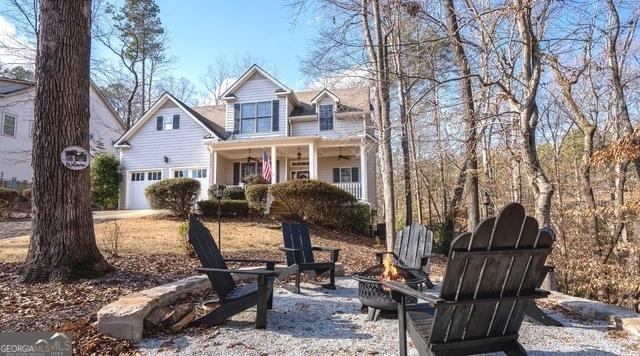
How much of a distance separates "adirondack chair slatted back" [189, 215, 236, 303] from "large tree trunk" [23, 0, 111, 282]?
1.88 metres

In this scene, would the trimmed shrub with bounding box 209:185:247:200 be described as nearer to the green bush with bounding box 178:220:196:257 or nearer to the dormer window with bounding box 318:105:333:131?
the dormer window with bounding box 318:105:333:131

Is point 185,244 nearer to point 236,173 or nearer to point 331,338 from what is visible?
point 331,338

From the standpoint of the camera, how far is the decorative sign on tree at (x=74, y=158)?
15.0 feet

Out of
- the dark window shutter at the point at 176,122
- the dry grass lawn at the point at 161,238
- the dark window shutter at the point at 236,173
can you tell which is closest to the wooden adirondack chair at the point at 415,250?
the dry grass lawn at the point at 161,238

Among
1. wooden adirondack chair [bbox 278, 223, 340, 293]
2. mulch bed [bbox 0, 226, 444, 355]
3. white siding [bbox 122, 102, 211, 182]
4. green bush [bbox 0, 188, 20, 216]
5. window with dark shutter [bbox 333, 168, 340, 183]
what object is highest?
white siding [bbox 122, 102, 211, 182]

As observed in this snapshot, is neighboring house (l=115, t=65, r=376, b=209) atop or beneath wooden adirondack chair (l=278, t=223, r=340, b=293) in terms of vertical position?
atop

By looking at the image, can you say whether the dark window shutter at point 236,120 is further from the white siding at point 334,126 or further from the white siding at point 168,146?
the white siding at point 334,126

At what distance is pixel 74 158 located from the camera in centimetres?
462

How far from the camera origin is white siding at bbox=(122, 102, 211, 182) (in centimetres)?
1695

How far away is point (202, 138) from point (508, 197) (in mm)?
12090

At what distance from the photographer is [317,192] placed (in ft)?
39.4

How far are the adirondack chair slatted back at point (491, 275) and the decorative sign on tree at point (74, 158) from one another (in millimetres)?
4385

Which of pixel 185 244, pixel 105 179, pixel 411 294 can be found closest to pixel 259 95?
pixel 105 179

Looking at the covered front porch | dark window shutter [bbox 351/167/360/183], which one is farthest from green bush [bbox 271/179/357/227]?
dark window shutter [bbox 351/167/360/183]
